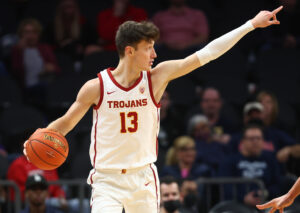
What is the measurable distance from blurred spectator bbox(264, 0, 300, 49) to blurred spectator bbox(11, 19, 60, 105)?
12.2 feet

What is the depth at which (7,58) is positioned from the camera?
12.2m

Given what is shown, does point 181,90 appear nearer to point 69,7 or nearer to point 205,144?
point 205,144

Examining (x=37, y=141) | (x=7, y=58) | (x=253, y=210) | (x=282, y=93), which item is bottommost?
(x=253, y=210)

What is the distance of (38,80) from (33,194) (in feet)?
11.7

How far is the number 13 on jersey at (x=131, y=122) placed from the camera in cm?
603

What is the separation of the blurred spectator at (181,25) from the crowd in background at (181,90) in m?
0.02

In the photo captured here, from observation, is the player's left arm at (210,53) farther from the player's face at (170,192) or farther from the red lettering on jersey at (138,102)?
the player's face at (170,192)

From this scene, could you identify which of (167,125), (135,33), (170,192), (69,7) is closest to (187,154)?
(167,125)

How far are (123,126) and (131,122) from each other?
0.07 meters

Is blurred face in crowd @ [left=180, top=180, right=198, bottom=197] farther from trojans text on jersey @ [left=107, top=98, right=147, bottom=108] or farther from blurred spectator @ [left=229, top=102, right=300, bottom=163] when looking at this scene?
trojans text on jersey @ [left=107, top=98, right=147, bottom=108]

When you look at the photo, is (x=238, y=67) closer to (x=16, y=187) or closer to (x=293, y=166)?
(x=293, y=166)

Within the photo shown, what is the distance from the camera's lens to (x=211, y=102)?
10.9m

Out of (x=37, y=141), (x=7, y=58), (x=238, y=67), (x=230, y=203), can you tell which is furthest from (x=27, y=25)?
(x=37, y=141)

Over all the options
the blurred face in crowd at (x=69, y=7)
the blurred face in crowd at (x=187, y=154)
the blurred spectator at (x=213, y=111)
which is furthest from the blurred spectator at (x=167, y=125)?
the blurred face in crowd at (x=69, y=7)
